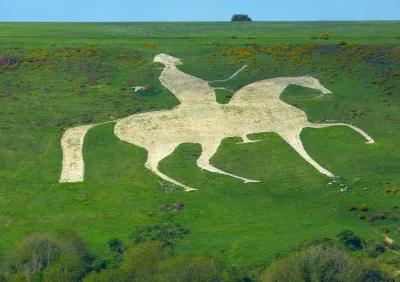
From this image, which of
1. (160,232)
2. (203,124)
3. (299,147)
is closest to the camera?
(160,232)

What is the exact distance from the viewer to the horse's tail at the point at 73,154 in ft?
253

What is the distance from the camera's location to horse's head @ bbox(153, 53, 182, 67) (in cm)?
10544

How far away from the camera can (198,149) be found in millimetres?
81312

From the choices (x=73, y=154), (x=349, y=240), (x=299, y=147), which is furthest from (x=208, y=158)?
(x=349, y=240)

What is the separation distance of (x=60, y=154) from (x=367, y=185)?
28910 mm

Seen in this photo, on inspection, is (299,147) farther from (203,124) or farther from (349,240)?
(349,240)

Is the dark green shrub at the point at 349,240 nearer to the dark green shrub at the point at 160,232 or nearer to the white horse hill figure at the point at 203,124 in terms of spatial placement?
the dark green shrub at the point at 160,232

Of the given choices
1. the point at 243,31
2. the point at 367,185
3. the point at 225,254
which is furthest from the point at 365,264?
the point at 243,31

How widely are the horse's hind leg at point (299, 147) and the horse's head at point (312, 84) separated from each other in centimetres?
1472

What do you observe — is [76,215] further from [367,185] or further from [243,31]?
[243,31]

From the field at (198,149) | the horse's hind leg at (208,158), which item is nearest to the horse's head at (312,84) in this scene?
the field at (198,149)

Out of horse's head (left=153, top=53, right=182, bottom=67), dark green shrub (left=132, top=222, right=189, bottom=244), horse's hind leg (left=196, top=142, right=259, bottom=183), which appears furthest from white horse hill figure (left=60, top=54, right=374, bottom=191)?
horse's head (left=153, top=53, right=182, bottom=67)

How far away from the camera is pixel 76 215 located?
230 feet

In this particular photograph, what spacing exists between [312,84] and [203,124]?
17810 millimetres
